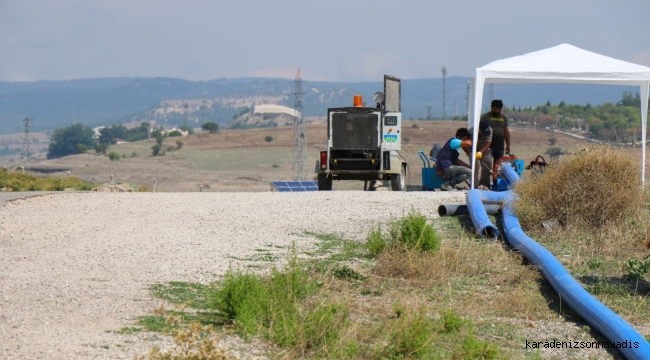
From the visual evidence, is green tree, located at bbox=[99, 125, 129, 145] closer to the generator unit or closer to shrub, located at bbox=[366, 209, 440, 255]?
the generator unit

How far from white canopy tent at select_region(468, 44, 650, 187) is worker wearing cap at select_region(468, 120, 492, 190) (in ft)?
1.44

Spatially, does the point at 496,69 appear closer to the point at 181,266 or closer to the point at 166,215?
the point at 166,215

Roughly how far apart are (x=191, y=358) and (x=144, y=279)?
372 centimetres

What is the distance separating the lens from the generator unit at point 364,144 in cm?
2128

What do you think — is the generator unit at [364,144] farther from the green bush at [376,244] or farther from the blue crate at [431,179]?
the green bush at [376,244]

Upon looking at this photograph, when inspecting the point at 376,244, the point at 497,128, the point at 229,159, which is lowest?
the point at 229,159

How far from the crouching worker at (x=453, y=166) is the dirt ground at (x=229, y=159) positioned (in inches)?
1263

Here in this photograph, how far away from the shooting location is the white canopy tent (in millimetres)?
17844

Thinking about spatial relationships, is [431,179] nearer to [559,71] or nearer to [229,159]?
[559,71]

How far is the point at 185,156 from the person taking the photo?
299ft

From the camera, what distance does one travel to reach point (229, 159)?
89.9 metres

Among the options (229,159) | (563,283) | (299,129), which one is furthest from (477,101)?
(229,159)

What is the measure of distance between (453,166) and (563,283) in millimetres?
9664

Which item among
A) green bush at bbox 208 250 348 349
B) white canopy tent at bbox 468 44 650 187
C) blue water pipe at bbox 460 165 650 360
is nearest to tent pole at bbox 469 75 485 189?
white canopy tent at bbox 468 44 650 187
